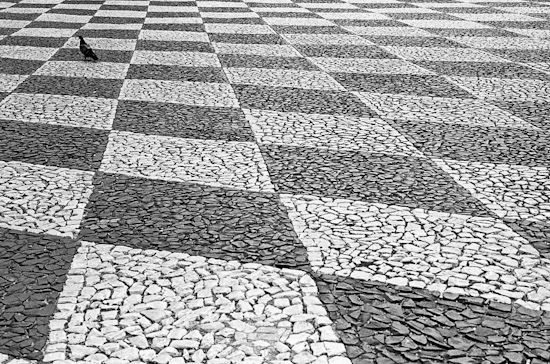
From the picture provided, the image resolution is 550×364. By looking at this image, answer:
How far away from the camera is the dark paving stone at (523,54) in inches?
252

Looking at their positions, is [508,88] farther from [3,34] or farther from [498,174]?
[3,34]

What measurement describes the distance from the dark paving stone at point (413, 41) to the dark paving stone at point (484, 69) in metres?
0.96

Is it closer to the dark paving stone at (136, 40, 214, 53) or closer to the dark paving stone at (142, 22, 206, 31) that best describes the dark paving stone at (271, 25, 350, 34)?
the dark paving stone at (142, 22, 206, 31)

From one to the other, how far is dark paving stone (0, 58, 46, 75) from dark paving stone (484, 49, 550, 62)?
4.24m

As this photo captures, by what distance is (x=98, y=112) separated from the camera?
452 centimetres

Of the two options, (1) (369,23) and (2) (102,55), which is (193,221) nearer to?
(2) (102,55)

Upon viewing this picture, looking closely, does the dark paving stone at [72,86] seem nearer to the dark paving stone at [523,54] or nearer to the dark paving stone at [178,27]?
the dark paving stone at [178,27]

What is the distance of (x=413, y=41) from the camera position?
24.2 feet

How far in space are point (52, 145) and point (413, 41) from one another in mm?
4650

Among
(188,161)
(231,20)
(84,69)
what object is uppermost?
(188,161)

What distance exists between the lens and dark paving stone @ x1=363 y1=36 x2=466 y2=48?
23.5 feet

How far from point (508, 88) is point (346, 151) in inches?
83.8

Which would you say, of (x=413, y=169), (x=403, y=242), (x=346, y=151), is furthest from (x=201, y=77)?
(x=403, y=242)

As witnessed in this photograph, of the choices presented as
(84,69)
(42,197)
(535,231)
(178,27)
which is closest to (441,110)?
(535,231)
